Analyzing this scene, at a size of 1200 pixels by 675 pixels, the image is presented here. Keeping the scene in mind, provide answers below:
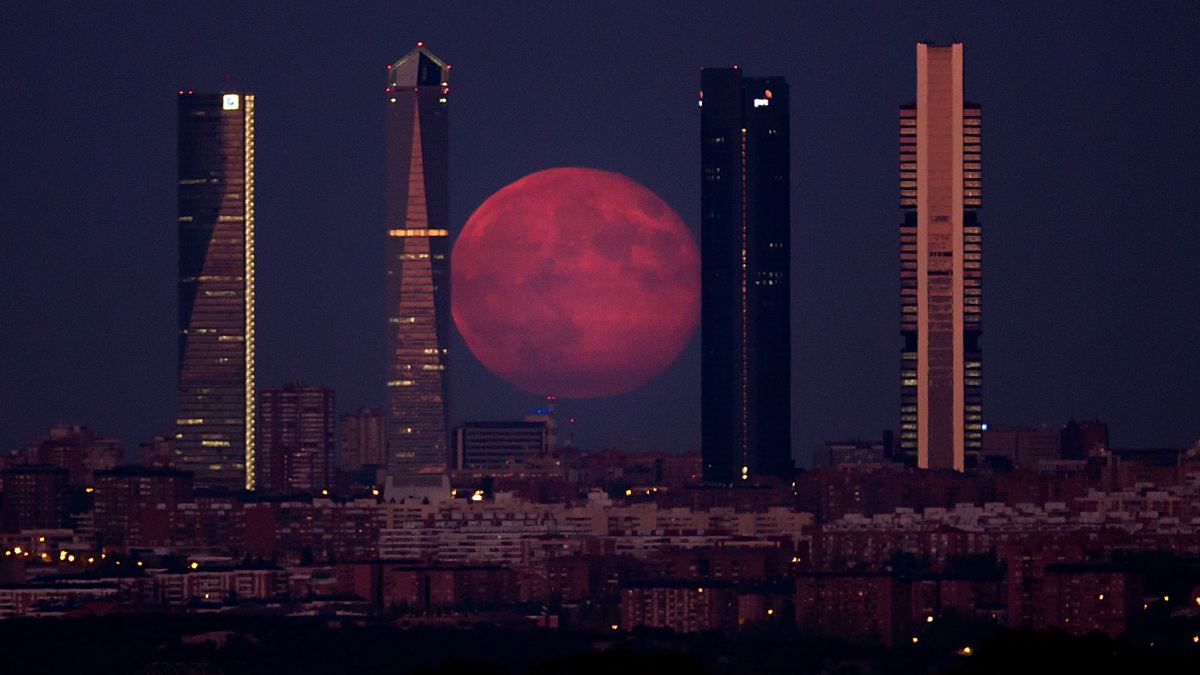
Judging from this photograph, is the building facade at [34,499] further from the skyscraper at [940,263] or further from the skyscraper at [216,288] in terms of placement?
the skyscraper at [940,263]

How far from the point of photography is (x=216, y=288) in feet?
628

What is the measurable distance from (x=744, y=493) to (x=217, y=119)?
4720 cm

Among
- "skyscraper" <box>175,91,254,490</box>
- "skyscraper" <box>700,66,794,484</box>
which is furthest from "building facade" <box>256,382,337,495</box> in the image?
"skyscraper" <box>700,66,794,484</box>

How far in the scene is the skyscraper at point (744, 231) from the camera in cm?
17962

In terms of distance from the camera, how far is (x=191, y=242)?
19300cm

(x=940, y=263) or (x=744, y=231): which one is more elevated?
(x=744, y=231)

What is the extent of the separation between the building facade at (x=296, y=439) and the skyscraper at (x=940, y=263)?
4295 centimetres

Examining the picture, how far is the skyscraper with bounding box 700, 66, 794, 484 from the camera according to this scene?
180 metres

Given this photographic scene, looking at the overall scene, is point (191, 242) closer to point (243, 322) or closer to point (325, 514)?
point (243, 322)

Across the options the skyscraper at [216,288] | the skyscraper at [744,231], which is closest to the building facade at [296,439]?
the skyscraper at [216,288]

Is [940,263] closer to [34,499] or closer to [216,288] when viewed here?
[34,499]

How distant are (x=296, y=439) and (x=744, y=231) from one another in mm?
31437

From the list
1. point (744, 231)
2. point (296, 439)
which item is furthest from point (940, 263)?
point (296, 439)

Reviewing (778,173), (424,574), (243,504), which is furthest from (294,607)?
(778,173)
